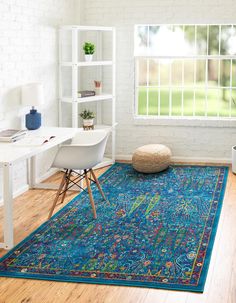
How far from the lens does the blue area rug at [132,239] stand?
14.6 ft

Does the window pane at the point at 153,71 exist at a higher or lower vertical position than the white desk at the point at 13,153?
higher

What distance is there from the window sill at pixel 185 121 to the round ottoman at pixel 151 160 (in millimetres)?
767

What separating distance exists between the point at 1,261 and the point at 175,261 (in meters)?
1.33

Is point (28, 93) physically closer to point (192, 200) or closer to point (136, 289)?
point (192, 200)

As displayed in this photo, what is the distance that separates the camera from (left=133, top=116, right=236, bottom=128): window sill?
332 inches

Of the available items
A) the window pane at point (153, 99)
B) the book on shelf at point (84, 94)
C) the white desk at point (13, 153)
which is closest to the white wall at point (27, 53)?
the book on shelf at point (84, 94)

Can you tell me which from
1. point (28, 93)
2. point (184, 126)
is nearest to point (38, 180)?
point (28, 93)

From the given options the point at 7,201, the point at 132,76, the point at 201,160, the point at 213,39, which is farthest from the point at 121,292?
the point at 213,39

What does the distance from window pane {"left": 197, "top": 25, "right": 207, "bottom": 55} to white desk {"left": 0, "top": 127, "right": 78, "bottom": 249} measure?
1085 centimetres

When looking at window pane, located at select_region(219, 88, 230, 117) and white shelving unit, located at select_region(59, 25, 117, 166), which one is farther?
window pane, located at select_region(219, 88, 230, 117)

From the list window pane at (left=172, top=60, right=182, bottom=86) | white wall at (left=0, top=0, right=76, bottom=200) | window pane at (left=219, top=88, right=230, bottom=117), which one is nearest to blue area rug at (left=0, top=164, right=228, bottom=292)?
white wall at (left=0, top=0, right=76, bottom=200)

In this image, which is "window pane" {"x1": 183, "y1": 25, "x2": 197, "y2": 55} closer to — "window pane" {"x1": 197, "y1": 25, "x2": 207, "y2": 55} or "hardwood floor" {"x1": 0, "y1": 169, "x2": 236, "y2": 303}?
"window pane" {"x1": 197, "y1": 25, "x2": 207, "y2": 55}

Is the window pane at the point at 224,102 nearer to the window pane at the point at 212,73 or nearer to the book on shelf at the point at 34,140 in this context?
the window pane at the point at 212,73

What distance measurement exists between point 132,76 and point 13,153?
381cm
